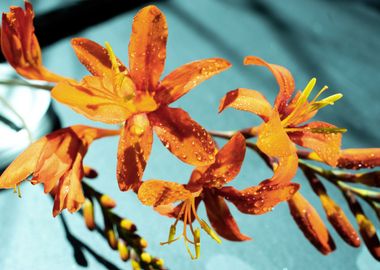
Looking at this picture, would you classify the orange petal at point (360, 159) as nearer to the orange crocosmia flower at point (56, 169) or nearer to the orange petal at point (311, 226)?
the orange petal at point (311, 226)

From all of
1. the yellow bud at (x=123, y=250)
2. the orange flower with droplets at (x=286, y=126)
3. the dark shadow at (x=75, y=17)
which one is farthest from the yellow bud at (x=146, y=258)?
the dark shadow at (x=75, y=17)

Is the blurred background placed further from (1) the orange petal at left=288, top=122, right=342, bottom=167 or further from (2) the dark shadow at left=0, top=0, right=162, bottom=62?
(1) the orange petal at left=288, top=122, right=342, bottom=167

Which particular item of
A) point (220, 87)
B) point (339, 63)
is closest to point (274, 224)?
point (220, 87)

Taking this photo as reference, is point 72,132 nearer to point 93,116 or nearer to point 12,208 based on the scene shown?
point 93,116

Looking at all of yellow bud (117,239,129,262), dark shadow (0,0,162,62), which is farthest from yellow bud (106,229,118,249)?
dark shadow (0,0,162,62)

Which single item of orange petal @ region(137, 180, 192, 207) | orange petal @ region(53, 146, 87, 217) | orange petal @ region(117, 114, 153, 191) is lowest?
orange petal @ region(53, 146, 87, 217)

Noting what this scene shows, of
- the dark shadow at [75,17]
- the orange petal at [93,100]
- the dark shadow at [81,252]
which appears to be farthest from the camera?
the dark shadow at [75,17]
